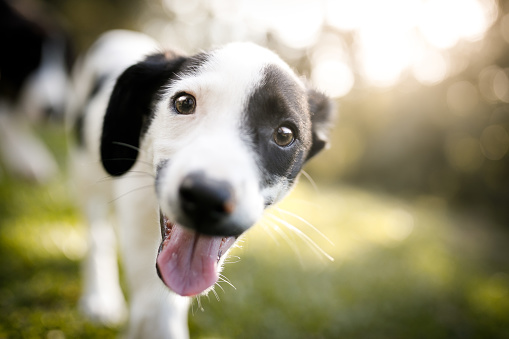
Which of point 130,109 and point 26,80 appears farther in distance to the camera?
point 26,80

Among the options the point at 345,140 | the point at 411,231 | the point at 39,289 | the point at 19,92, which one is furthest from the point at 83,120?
the point at 345,140

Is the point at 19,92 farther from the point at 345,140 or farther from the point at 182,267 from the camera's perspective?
the point at 345,140

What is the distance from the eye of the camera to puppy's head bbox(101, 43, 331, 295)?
5.72ft

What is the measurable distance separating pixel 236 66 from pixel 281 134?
44 centimetres

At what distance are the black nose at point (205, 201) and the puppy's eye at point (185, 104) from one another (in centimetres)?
60

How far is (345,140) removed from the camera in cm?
1875

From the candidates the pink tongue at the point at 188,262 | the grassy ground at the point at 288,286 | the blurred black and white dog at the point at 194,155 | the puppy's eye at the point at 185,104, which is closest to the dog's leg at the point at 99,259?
the grassy ground at the point at 288,286

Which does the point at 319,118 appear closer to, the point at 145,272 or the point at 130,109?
the point at 130,109

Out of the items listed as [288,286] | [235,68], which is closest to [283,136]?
[235,68]

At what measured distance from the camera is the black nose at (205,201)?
5.42 ft

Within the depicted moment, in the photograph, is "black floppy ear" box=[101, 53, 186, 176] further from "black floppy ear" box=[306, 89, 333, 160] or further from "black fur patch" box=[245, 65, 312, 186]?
"black floppy ear" box=[306, 89, 333, 160]

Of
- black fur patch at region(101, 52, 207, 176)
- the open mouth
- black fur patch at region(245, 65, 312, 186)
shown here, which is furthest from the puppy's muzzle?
black fur patch at region(101, 52, 207, 176)

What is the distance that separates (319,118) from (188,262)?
4.71 feet

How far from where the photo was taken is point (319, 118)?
2.89 metres
